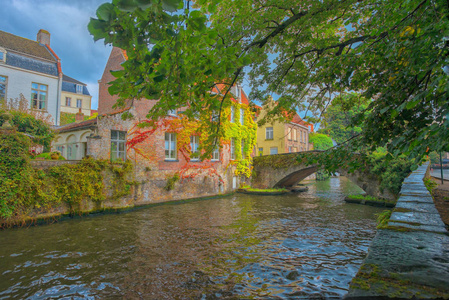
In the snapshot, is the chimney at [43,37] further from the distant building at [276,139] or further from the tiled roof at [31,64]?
the distant building at [276,139]

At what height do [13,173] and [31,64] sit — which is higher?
[31,64]

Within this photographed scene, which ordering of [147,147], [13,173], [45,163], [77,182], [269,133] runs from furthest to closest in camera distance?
[269,133]
[147,147]
[77,182]
[45,163]
[13,173]

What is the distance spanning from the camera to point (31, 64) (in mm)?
14930

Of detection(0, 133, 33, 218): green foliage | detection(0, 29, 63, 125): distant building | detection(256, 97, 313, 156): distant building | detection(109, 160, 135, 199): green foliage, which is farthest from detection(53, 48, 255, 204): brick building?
detection(256, 97, 313, 156): distant building

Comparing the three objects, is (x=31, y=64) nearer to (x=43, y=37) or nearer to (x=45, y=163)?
(x=43, y=37)

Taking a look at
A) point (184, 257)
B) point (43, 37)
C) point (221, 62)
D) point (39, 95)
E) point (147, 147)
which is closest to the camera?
point (221, 62)

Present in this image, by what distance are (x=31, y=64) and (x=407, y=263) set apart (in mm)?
19548

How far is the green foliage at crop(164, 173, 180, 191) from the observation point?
1447 cm

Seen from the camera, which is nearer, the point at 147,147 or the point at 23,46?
the point at 147,147

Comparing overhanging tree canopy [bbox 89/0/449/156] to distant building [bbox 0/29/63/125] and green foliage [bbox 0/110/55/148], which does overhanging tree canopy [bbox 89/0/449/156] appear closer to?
green foliage [bbox 0/110/55/148]

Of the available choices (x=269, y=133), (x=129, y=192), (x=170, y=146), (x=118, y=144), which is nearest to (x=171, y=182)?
(x=170, y=146)

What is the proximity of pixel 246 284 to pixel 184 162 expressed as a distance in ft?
37.8

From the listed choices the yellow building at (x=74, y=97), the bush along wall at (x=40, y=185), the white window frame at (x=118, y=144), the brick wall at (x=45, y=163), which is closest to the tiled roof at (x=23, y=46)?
the white window frame at (x=118, y=144)

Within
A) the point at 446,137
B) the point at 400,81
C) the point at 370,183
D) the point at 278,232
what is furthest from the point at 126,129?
the point at 370,183
